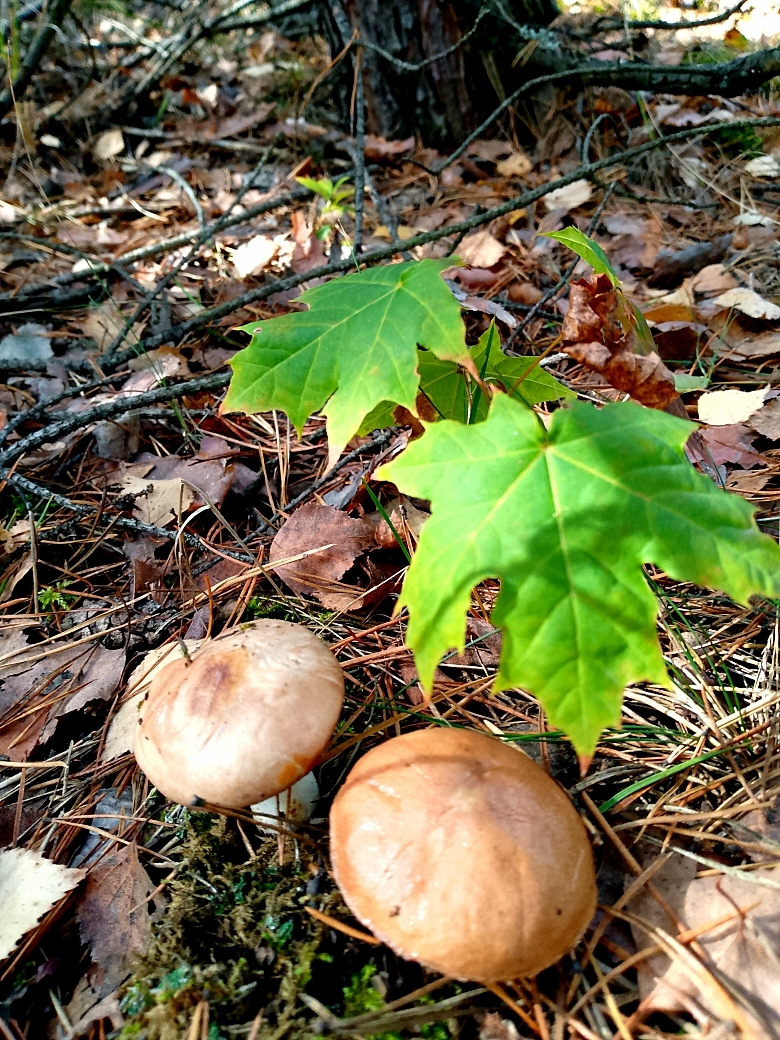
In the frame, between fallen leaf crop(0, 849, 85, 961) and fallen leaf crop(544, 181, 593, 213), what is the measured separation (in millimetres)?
4272

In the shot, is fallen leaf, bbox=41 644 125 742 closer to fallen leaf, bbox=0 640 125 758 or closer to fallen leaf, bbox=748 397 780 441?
fallen leaf, bbox=0 640 125 758

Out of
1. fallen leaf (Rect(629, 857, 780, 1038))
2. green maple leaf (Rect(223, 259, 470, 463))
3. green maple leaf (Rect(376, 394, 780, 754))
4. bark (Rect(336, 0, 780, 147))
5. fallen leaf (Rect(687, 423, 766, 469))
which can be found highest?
bark (Rect(336, 0, 780, 147))

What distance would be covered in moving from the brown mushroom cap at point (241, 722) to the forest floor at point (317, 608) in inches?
A: 9.4

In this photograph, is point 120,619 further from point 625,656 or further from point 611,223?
point 611,223

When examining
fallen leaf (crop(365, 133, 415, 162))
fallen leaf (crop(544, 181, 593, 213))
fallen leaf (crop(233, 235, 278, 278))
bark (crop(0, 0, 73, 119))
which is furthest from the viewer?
fallen leaf (crop(365, 133, 415, 162))

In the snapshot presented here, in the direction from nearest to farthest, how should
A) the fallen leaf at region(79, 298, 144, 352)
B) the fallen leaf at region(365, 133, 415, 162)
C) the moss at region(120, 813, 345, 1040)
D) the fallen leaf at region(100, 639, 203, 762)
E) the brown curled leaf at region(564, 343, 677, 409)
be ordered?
the moss at region(120, 813, 345, 1040)
the brown curled leaf at region(564, 343, 677, 409)
the fallen leaf at region(100, 639, 203, 762)
the fallen leaf at region(79, 298, 144, 352)
the fallen leaf at region(365, 133, 415, 162)

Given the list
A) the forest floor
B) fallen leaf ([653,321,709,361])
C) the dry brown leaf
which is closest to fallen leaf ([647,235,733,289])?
the forest floor

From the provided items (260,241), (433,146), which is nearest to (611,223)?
(433,146)

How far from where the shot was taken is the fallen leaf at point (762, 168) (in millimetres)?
4293

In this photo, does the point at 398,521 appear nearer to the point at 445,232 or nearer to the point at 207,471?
the point at 207,471

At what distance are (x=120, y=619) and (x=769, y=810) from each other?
204 centimetres

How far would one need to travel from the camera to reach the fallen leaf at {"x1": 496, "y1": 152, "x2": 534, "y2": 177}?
4.65 metres

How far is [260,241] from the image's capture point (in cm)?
409

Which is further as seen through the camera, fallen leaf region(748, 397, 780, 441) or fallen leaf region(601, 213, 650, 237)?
fallen leaf region(601, 213, 650, 237)
